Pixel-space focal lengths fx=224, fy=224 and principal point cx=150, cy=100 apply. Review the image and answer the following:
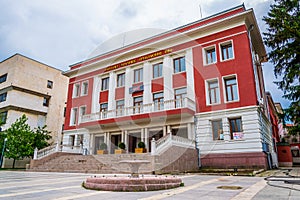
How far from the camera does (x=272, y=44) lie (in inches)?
586

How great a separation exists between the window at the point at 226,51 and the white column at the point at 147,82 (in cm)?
623

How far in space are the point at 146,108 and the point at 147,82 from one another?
9.60 ft

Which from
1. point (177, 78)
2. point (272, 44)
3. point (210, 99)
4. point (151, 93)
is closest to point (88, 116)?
point (151, 93)

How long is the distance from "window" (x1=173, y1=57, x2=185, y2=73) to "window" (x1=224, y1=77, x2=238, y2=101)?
12.4 ft

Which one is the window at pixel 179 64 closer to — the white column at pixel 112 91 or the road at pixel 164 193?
the white column at pixel 112 91

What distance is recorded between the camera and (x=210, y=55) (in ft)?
57.2

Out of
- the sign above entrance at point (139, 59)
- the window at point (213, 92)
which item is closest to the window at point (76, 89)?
the sign above entrance at point (139, 59)

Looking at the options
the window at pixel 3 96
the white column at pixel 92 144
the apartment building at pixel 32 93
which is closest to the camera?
the white column at pixel 92 144

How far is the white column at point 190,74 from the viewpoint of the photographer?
17141 millimetres

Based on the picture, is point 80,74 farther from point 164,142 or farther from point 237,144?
point 237,144

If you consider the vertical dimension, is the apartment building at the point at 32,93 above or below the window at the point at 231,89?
above

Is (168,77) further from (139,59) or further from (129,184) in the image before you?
(129,184)

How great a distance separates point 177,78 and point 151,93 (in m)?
2.55

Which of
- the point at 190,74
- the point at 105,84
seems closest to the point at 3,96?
the point at 105,84
